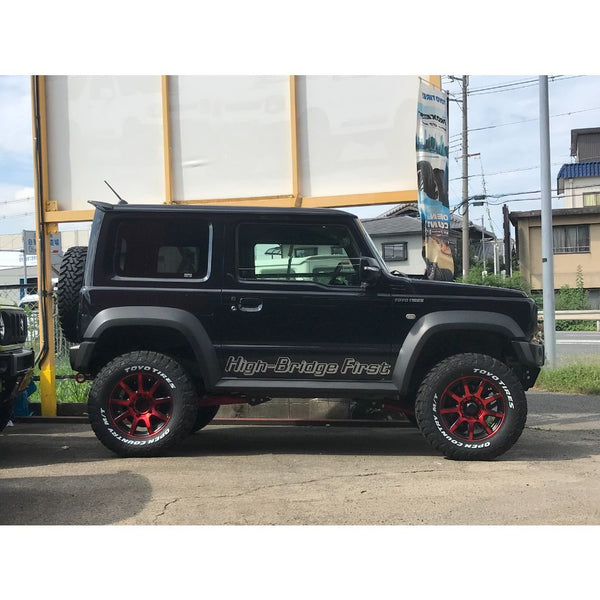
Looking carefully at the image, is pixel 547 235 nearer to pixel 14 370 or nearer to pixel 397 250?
pixel 14 370

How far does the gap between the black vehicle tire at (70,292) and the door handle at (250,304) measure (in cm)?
135

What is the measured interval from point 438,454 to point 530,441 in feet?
3.67

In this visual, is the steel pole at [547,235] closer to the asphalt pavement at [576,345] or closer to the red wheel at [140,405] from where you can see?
the asphalt pavement at [576,345]

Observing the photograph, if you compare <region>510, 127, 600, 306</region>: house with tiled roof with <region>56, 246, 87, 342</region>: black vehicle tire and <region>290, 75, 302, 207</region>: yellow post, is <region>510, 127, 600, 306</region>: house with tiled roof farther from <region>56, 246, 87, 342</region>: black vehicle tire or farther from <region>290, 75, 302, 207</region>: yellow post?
<region>56, 246, 87, 342</region>: black vehicle tire

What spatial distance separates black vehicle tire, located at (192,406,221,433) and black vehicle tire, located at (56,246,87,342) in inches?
52.9

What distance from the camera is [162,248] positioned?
5.26m

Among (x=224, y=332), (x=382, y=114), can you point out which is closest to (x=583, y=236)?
(x=382, y=114)

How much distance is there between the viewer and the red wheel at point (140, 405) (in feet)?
16.8

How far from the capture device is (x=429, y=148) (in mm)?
6695

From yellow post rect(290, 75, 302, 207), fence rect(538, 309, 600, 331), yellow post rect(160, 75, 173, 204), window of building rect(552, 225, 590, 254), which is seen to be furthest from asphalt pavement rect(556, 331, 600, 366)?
window of building rect(552, 225, 590, 254)

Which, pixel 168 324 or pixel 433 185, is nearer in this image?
pixel 168 324

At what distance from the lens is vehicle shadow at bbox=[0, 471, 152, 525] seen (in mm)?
3688

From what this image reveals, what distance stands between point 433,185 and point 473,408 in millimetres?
2585

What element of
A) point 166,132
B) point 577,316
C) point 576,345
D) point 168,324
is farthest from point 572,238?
point 168,324
